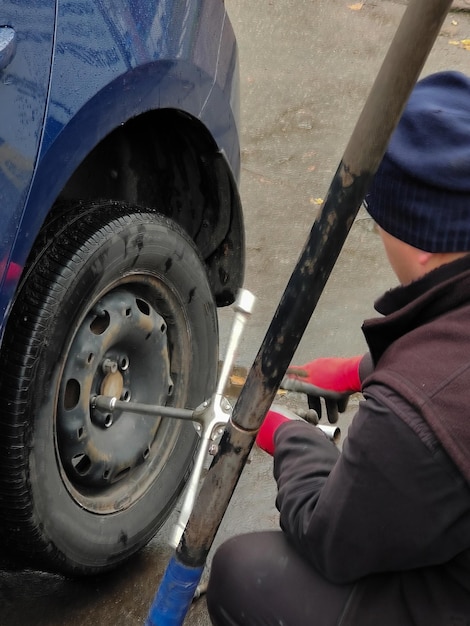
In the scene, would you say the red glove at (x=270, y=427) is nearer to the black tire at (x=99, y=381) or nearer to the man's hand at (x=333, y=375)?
the man's hand at (x=333, y=375)

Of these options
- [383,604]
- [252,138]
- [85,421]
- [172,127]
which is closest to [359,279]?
[252,138]

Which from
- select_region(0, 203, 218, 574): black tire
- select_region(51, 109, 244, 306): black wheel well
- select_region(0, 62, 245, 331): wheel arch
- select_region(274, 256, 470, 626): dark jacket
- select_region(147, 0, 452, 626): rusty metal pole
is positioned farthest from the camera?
select_region(51, 109, 244, 306): black wheel well

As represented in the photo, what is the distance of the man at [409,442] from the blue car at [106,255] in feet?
1.74

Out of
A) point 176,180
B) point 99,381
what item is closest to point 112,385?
point 99,381

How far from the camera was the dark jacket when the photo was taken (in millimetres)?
1214

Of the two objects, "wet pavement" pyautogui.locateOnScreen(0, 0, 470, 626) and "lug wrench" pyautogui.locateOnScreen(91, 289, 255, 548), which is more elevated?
"lug wrench" pyautogui.locateOnScreen(91, 289, 255, 548)

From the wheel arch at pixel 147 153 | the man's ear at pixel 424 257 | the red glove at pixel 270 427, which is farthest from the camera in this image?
the red glove at pixel 270 427

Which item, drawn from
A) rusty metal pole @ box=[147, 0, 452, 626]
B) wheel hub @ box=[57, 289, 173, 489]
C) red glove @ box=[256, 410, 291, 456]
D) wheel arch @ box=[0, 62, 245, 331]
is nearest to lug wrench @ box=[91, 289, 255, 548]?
rusty metal pole @ box=[147, 0, 452, 626]

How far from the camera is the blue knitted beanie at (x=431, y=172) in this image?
4.09 feet

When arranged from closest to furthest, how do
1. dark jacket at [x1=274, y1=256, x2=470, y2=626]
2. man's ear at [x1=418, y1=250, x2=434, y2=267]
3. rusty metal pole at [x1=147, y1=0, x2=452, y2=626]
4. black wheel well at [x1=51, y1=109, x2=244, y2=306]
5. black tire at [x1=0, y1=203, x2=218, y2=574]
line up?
rusty metal pole at [x1=147, y1=0, x2=452, y2=626]
dark jacket at [x1=274, y1=256, x2=470, y2=626]
man's ear at [x1=418, y1=250, x2=434, y2=267]
black tire at [x1=0, y1=203, x2=218, y2=574]
black wheel well at [x1=51, y1=109, x2=244, y2=306]

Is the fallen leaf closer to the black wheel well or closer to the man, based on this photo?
the black wheel well

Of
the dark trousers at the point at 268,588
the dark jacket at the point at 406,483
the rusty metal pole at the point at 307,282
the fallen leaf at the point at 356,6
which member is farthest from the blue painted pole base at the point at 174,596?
the fallen leaf at the point at 356,6

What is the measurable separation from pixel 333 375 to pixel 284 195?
2.19 m

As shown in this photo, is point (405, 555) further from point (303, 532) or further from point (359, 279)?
point (359, 279)
